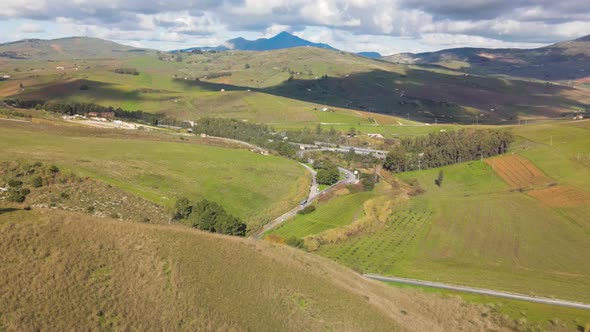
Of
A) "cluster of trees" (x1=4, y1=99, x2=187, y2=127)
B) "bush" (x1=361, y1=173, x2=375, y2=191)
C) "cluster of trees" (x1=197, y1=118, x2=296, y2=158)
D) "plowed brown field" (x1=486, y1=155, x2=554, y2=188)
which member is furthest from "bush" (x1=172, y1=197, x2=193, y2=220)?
"cluster of trees" (x1=4, y1=99, x2=187, y2=127)

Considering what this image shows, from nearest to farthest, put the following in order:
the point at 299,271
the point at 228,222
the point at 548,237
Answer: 1. the point at 299,271
2. the point at 228,222
3. the point at 548,237

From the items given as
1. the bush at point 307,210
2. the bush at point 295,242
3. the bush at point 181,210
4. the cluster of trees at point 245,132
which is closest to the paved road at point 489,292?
the bush at point 295,242

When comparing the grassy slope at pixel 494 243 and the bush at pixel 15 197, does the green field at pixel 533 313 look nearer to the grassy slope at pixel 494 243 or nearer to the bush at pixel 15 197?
the grassy slope at pixel 494 243

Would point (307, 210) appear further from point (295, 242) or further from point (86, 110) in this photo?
point (86, 110)

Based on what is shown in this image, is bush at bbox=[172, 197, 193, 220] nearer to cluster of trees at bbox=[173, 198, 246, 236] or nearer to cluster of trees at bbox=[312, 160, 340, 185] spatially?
cluster of trees at bbox=[173, 198, 246, 236]

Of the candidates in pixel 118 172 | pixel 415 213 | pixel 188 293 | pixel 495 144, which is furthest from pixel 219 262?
pixel 495 144

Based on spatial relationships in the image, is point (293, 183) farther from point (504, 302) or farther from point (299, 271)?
point (299, 271)

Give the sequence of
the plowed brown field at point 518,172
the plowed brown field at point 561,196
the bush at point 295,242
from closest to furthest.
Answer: the bush at point 295,242 < the plowed brown field at point 561,196 < the plowed brown field at point 518,172
